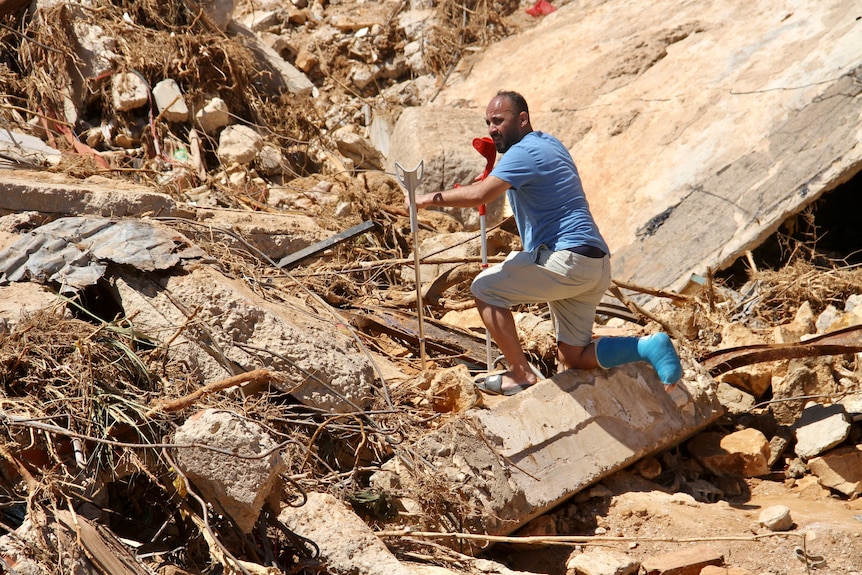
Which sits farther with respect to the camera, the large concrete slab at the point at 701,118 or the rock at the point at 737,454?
the large concrete slab at the point at 701,118

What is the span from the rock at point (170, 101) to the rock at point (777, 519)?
581 cm

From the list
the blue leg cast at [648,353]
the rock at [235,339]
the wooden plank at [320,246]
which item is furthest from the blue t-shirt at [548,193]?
the wooden plank at [320,246]

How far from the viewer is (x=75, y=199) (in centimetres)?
491

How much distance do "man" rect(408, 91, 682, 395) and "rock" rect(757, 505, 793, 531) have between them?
0.73 meters

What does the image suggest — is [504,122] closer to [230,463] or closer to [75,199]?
[230,463]

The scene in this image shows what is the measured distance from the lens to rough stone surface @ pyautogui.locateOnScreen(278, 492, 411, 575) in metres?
3.21

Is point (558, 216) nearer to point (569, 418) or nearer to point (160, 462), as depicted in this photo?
point (569, 418)

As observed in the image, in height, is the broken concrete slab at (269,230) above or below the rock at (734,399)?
above

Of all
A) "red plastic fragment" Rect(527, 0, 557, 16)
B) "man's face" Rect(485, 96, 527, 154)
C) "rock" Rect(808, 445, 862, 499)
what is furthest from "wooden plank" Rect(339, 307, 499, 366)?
"red plastic fragment" Rect(527, 0, 557, 16)

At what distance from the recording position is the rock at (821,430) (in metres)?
4.52

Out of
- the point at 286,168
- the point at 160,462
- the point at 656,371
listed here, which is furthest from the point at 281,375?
the point at 286,168

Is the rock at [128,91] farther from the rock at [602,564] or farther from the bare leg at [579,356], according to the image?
the rock at [602,564]

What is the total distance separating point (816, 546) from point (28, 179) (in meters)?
4.49

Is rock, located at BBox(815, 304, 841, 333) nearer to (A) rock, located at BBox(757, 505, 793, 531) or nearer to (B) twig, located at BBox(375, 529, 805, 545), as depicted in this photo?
(A) rock, located at BBox(757, 505, 793, 531)
